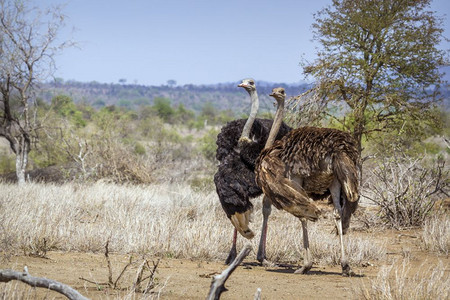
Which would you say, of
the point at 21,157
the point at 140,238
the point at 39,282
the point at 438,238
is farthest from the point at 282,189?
the point at 21,157

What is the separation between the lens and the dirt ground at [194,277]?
5199 mm

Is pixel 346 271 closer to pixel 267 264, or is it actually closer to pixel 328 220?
pixel 267 264

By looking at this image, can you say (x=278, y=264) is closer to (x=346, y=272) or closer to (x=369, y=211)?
(x=346, y=272)

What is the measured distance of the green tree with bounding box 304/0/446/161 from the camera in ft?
36.3

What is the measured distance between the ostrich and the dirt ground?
1.56ft

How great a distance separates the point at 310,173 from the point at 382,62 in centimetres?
548

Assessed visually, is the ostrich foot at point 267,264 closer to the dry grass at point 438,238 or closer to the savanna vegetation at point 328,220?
the savanna vegetation at point 328,220

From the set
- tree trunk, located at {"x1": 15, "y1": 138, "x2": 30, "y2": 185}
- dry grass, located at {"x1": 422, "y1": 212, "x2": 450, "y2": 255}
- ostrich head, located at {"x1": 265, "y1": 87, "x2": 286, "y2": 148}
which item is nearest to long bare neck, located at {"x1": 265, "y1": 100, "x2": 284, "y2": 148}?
ostrich head, located at {"x1": 265, "y1": 87, "x2": 286, "y2": 148}

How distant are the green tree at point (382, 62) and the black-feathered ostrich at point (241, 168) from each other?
11.7 feet

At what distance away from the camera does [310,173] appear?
21.4ft

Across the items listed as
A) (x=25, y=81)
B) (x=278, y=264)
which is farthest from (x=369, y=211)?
(x=25, y=81)

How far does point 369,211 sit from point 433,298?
21.7 feet

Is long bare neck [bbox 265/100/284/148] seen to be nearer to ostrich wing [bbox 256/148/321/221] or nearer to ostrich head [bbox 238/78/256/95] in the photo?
ostrich wing [bbox 256/148/321/221]

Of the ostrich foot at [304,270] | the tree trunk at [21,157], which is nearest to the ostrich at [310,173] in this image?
the ostrich foot at [304,270]
